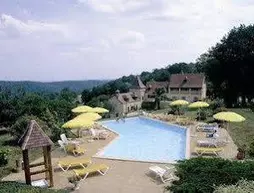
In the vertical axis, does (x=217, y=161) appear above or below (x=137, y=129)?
above

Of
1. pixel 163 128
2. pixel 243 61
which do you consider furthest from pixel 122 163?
pixel 243 61

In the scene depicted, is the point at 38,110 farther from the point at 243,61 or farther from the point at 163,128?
the point at 243,61

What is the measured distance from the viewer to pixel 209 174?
1270cm

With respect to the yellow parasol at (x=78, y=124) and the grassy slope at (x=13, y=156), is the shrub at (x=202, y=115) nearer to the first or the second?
the yellow parasol at (x=78, y=124)

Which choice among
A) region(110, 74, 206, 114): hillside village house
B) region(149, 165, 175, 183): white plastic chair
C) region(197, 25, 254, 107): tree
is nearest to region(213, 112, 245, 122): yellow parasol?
region(149, 165, 175, 183): white plastic chair

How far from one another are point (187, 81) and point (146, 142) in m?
45.9

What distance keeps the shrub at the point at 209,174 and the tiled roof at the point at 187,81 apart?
193ft

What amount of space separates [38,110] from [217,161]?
24.6 meters

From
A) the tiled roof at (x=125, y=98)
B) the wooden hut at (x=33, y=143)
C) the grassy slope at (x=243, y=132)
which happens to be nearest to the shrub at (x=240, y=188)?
the wooden hut at (x=33, y=143)

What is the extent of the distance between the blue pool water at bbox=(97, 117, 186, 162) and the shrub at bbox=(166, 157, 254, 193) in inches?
266

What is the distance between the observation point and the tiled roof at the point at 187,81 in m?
71.4

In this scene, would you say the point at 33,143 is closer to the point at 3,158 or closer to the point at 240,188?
the point at 3,158

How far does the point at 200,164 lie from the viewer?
1341cm

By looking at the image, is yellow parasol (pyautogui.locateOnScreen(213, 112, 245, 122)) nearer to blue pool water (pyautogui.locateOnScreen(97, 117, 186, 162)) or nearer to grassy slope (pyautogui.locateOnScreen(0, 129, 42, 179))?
blue pool water (pyautogui.locateOnScreen(97, 117, 186, 162))
